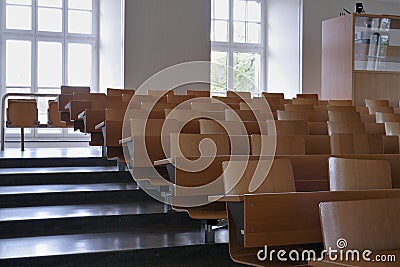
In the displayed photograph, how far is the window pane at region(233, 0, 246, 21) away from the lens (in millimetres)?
9383

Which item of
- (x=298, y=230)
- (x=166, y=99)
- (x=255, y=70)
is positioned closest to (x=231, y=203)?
(x=298, y=230)

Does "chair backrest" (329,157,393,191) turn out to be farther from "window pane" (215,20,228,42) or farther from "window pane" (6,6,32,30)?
"window pane" (6,6,32,30)

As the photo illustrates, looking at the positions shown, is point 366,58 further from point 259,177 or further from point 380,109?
point 259,177

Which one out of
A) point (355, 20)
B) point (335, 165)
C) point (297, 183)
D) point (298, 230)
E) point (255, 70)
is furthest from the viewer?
point (255, 70)

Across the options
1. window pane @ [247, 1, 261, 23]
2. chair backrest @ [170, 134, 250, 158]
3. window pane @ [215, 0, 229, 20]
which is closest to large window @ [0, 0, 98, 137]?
window pane @ [215, 0, 229, 20]

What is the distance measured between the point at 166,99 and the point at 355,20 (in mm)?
2994

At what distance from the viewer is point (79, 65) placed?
28.4 feet

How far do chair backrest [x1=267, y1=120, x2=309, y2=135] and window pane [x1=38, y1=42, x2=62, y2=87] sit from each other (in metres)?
5.51

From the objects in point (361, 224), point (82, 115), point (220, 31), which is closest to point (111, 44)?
point (220, 31)

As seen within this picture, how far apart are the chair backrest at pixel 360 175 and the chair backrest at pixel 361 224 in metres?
0.52

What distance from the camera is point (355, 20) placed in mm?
6977

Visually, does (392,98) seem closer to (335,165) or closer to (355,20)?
(355,20)

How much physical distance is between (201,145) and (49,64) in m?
6.04

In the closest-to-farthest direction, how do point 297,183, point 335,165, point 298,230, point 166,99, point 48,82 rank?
1. point 298,230
2. point 335,165
3. point 297,183
4. point 166,99
5. point 48,82
